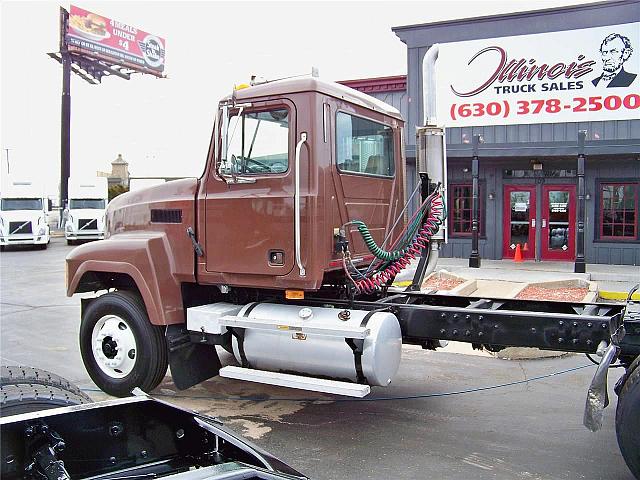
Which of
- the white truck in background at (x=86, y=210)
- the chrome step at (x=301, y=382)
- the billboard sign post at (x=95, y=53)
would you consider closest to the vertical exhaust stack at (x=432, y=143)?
the chrome step at (x=301, y=382)

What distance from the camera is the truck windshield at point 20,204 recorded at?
26000 millimetres

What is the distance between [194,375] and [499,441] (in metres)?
2.84

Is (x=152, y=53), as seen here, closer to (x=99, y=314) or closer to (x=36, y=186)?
(x=36, y=186)

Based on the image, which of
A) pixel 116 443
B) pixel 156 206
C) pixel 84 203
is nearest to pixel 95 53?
pixel 84 203

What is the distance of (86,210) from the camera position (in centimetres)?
2766

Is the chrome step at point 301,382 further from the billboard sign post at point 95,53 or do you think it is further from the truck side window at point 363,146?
the billboard sign post at point 95,53

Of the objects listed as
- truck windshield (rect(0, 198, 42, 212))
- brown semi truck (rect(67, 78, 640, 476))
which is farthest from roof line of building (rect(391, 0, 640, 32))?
truck windshield (rect(0, 198, 42, 212))

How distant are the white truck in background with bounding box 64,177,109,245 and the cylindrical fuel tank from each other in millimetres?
22797

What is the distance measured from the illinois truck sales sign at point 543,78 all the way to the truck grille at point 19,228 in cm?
1686

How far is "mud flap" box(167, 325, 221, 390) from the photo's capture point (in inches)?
234

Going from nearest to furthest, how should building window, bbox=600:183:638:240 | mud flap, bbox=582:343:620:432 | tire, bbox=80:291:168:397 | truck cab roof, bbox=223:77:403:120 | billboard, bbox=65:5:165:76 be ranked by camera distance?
mud flap, bbox=582:343:620:432, truck cab roof, bbox=223:77:403:120, tire, bbox=80:291:168:397, building window, bbox=600:183:638:240, billboard, bbox=65:5:165:76

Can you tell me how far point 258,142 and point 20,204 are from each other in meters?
23.8

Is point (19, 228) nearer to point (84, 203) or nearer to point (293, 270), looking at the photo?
point (84, 203)

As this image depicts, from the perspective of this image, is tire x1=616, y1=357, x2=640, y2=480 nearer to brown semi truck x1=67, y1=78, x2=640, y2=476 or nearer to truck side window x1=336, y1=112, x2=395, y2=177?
brown semi truck x1=67, y1=78, x2=640, y2=476
